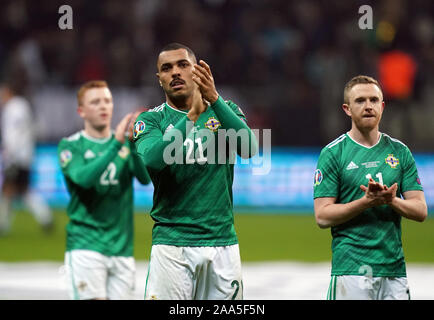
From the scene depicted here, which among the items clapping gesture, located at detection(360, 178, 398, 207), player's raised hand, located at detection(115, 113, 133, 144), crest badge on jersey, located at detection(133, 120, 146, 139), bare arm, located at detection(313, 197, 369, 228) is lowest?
bare arm, located at detection(313, 197, 369, 228)

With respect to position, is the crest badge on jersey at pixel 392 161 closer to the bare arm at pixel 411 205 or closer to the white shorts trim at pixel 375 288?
the bare arm at pixel 411 205

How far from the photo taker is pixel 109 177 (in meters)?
6.83

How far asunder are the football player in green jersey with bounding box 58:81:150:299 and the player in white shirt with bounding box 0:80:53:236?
6772 millimetres

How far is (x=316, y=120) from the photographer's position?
53.0ft

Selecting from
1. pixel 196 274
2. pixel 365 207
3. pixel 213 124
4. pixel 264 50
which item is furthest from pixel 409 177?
pixel 264 50

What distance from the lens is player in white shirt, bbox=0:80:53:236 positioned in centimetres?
1353

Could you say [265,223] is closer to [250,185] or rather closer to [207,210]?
[250,185]

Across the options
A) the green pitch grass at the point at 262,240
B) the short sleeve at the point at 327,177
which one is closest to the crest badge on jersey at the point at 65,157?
the short sleeve at the point at 327,177

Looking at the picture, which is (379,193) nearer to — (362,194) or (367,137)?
(362,194)

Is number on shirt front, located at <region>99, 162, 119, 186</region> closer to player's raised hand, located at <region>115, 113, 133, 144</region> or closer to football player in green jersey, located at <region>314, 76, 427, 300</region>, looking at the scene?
player's raised hand, located at <region>115, 113, 133, 144</region>

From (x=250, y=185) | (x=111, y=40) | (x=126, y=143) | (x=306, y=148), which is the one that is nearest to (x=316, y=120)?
(x=306, y=148)

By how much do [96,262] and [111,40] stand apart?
12.3 meters

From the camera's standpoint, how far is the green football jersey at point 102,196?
6.71 meters

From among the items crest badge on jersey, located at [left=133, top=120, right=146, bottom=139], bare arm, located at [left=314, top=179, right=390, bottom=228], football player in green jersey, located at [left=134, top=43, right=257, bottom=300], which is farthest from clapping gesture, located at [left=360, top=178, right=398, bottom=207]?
crest badge on jersey, located at [left=133, top=120, right=146, bottom=139]
